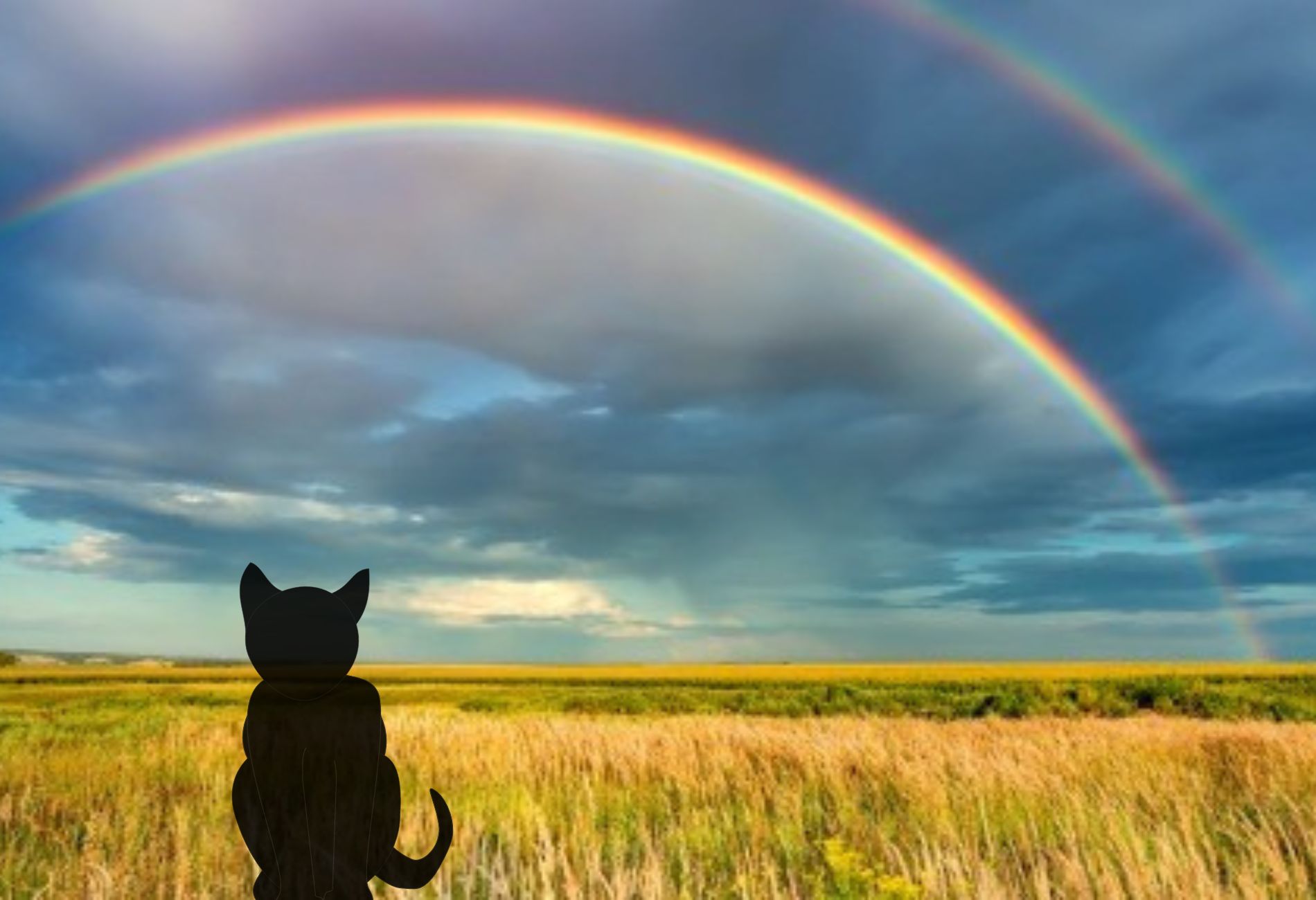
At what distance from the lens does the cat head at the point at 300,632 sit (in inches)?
81.7

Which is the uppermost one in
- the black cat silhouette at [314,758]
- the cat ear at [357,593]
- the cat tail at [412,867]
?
the cat ear at [357,593]

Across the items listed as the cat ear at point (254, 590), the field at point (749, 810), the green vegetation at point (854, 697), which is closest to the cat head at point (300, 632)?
the cat ear at point (254, 590)

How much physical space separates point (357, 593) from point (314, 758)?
487mm

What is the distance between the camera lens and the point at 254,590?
219 centimetres

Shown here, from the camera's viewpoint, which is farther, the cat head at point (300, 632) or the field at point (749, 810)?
the field at point (749, 810)

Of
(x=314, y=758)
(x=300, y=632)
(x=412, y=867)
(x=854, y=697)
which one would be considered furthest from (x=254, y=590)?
(x=854, y=697)

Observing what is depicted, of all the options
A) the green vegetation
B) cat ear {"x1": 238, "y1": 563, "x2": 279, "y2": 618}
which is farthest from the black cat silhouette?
the green vegetation

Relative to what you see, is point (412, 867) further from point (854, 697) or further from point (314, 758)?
point (854, 697)

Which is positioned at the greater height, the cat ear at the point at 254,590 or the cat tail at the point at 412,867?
the cat ear at the point at 254,590

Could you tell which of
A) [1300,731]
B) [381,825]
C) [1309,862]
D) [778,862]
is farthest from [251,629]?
[1300,731]

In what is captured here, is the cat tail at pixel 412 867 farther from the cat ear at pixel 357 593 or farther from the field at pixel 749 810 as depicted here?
the field at pixel 749 810

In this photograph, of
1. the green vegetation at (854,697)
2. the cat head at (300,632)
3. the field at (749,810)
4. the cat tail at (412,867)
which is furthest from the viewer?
the green vegetation at (854,697)

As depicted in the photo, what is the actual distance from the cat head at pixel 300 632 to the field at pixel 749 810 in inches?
100

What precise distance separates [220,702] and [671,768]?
4244 cm
